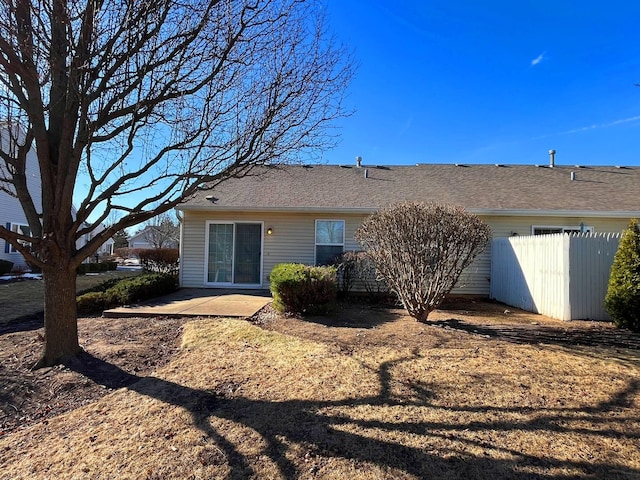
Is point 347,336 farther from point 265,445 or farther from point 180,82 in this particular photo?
point 180,82

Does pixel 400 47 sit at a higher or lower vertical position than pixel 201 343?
higher

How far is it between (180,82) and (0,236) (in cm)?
264

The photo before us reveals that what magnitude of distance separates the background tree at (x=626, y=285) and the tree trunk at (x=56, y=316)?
27.7ft

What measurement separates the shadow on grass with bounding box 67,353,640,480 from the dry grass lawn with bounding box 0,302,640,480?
1cm

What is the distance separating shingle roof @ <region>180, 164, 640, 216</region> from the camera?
1091cm

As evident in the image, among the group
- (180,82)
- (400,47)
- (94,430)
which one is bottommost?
(94,430)

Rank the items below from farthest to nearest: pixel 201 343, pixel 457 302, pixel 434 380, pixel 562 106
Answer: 1. pixel 562 106
2. pixel 457 302
3. pixel 201 343
4. pixel 434 380

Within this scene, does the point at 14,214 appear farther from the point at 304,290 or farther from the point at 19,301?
the point at 304,290

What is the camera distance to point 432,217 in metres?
6.41

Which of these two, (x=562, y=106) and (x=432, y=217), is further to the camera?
(x=562, y=106)

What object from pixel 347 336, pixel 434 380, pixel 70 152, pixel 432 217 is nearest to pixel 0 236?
pixel 70 152

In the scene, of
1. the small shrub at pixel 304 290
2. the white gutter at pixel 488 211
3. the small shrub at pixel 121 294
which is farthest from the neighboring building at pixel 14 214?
the small shrub at pixel 304 290

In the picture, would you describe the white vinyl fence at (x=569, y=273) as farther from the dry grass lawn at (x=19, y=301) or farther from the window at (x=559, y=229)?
the dry grass lawn at (x=19, y=301)

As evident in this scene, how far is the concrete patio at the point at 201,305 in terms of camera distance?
24.0ft
